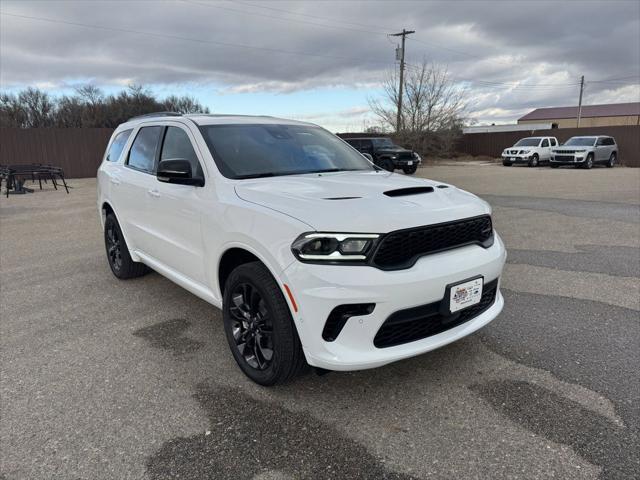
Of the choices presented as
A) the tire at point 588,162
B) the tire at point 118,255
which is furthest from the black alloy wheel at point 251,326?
the tire at point 588,162

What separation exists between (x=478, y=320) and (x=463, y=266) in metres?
0.47

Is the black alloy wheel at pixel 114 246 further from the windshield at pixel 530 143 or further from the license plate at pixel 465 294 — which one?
the windshield at pixel 530 143

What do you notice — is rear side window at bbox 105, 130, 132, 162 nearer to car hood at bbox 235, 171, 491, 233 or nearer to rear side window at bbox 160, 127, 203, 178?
rear side window at bbox 160, 127, 203, 178

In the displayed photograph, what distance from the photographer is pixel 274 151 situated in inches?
146

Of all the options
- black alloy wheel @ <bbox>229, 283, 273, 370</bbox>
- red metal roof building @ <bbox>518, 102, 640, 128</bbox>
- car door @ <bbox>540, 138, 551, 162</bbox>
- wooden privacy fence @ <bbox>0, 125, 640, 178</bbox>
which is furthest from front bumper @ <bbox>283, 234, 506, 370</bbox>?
red metal roof building @ <bbox>518, 102, 640, 128</bbox>

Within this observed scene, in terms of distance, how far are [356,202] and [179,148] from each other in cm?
190

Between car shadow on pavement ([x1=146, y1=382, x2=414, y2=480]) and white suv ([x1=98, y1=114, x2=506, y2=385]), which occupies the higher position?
white suv ([x1=98, y1=114, x2=506, y2=385])

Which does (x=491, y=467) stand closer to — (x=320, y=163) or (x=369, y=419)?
(x=369, y=419)

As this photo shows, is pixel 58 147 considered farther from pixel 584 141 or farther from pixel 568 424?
pixel 584 141

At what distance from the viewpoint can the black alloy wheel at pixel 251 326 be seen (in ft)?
9.32

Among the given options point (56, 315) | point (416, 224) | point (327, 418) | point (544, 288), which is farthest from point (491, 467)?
point (56, 315)

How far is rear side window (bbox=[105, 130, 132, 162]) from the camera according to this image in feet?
16.8

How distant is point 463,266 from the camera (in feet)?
8.83

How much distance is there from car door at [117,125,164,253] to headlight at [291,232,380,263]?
86.6 inches
